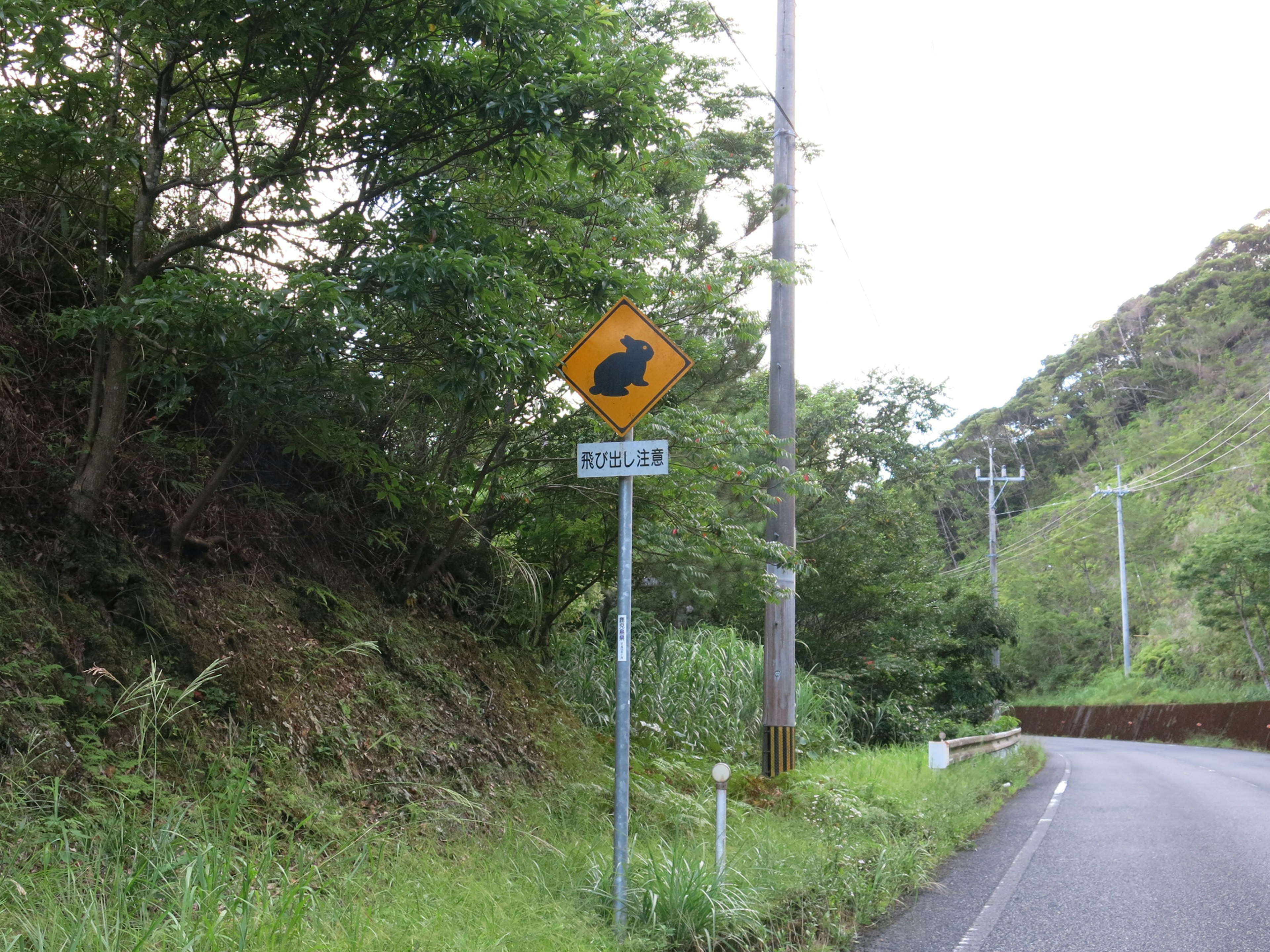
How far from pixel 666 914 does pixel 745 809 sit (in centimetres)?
315

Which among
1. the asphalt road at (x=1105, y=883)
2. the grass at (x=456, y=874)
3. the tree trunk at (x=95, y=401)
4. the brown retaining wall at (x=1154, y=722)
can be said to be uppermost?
the tree trunk at (x=95, y=401)

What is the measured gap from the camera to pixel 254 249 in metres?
6.62

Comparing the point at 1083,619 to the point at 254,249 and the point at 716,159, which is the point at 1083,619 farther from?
the point at 254,249

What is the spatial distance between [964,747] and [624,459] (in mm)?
10455

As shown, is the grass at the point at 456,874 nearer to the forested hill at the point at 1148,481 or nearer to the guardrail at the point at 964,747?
the guardrail at the point at 964,747

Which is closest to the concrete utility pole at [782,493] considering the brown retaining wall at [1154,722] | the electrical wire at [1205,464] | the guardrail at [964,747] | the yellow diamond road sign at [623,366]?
the guardrail at [964,747]

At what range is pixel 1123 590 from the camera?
47.8 m

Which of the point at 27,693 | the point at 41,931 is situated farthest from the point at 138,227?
the point at 41,931

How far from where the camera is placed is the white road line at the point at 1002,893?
18.0ft

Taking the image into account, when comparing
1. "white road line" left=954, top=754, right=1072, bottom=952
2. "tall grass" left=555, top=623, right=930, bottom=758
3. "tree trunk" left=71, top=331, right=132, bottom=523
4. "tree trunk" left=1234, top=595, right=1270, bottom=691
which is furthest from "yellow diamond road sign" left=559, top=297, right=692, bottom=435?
"tree trunk" left=1234, top=595, right=1270, bottom=691

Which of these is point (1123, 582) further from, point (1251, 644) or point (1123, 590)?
point (1251, 644)

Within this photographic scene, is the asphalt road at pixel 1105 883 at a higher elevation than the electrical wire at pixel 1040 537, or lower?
lower

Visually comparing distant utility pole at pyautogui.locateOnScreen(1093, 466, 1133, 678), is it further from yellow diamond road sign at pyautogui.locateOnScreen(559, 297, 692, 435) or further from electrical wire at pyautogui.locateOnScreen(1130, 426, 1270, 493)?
yellow diamond road sign at pyautogui.locateOnScreen(559, 297, 692, 435)

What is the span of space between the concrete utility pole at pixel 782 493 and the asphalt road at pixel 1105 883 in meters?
2.02
